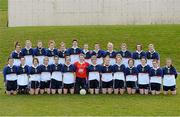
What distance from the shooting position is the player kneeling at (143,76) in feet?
49.4

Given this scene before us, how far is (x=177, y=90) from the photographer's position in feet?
52.4

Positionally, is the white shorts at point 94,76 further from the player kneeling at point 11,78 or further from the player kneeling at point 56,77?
the player kneeling at point 11,78

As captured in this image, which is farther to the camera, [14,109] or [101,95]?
[101,95]

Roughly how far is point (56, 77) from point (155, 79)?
3089 mm

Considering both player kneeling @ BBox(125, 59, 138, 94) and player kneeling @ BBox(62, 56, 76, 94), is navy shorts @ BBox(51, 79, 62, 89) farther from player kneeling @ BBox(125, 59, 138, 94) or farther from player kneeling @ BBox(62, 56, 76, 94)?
player kneeling @ BBox(125, 59, 138, 94)

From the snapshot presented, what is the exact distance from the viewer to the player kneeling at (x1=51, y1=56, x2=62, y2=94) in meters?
15.1

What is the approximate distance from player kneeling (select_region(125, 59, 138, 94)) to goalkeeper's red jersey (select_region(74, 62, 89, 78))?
132 centimetres

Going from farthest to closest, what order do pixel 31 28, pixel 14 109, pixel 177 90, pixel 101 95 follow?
pixel 31 28, pixel 177 90, pixel 101 95, pixel 14 109

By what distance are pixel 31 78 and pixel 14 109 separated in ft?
8.67

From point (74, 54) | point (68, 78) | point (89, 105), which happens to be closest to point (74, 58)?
point (74, 54)

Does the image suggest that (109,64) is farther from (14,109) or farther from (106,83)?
(14,109)

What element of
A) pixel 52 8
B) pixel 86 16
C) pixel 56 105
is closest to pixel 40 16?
pixel 52 8

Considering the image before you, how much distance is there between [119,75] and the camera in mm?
15117

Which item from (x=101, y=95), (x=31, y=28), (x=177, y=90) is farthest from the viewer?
(x=31, y=28)
